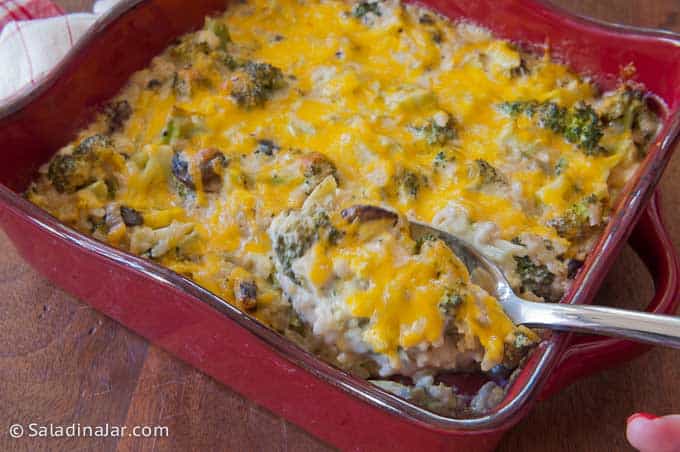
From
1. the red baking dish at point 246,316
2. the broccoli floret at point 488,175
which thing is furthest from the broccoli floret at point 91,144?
the broccoli floret at point 488,175

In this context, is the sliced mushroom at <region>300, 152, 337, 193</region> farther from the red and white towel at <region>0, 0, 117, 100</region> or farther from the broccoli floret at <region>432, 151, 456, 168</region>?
the red and white towel at <region>0, 0, 117, 100</region>

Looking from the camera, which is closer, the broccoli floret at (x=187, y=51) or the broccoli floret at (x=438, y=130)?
the broccoli floret at (x=438, y=130)

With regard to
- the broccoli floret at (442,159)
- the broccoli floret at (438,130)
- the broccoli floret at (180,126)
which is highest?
the broccoli floret at (180,126)

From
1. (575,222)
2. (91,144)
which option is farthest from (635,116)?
(91,144)

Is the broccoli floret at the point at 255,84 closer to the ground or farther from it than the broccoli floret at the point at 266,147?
farther from it

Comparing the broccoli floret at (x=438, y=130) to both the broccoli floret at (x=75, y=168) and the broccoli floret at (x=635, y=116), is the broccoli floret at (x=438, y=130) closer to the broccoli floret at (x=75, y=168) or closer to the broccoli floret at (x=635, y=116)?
the broccoli floret at (x=635, y=116)

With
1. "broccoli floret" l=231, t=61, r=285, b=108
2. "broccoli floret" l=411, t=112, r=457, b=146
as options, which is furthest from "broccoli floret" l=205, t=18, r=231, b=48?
"broccoli floret" l=411, t=112, r=457, b=146

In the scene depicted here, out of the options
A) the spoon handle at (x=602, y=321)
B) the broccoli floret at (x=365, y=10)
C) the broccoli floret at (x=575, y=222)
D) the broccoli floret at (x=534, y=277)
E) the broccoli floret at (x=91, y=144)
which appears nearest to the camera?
the spoon handle at (x=602, y=321)

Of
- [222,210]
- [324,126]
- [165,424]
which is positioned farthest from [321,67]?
[165,424]
